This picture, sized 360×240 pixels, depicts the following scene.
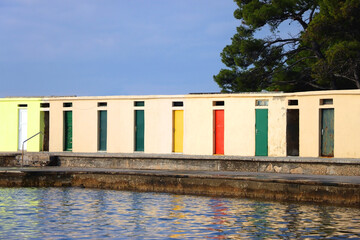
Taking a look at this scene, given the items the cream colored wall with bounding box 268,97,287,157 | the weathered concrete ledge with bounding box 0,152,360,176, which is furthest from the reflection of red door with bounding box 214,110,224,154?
the weathered concrete ledge with bounding box 0,152,360,176

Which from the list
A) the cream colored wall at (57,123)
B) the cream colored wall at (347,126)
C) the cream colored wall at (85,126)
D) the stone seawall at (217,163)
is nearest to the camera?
the stone seawall at (217,163)

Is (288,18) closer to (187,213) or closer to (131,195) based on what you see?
(131,195)

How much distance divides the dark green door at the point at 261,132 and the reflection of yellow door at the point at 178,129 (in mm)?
3454

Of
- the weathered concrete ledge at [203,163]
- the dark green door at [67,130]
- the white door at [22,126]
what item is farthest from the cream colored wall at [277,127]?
the white door at [22,126]

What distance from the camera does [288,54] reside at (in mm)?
41031

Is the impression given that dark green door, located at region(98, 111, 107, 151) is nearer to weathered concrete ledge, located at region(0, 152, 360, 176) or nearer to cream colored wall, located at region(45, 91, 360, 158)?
cream colored wall, located at region(45, 91, 360, 158)

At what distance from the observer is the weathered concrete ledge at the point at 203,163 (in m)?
24.9

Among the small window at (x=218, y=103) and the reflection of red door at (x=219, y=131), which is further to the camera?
the small window at (x=218, y=103)

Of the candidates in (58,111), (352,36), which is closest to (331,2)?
(352,36)

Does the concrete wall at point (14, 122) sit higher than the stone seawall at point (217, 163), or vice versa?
the concrete wall at point (14, 122)

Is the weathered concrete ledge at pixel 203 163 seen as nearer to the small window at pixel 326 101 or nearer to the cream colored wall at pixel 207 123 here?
the cream colored wall at pixel 207 123

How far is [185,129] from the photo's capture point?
30.9 metres

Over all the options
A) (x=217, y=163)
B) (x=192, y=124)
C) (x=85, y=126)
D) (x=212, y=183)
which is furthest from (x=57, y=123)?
(x=212, y=183)

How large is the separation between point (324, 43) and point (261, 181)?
1797cm
